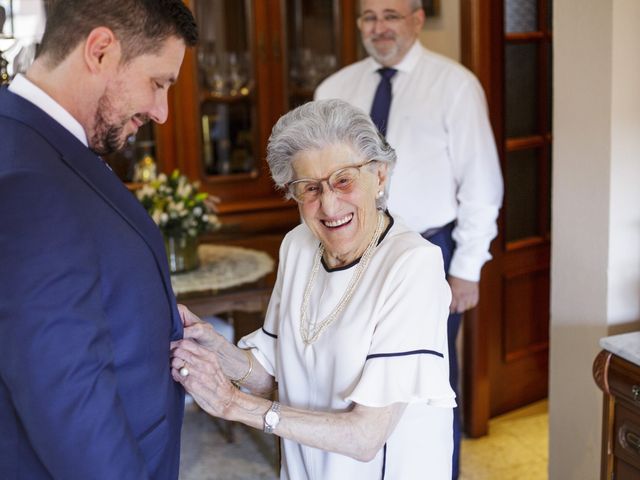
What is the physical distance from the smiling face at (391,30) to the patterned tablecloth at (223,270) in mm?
941

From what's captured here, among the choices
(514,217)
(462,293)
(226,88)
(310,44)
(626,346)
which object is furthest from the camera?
(310,44)

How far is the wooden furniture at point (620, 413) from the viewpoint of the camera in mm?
Result: 1962

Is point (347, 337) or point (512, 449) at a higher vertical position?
point (347, 337)

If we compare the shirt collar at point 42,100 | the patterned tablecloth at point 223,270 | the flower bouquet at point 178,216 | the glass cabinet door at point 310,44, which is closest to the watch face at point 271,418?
the shirt collar at point 42,100

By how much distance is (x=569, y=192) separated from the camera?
7.93 ft

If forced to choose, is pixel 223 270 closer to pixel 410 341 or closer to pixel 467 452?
pixel 467 452

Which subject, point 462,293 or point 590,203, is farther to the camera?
point 462,293

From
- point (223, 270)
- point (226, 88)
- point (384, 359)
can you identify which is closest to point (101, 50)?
point (384, 359)

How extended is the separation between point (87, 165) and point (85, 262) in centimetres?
20

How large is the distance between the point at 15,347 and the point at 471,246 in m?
2.00

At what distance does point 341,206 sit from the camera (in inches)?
65.9

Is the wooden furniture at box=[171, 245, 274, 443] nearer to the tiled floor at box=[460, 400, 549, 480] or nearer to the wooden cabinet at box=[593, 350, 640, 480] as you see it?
the tiled floor at box=[460, 400, 549, 480]

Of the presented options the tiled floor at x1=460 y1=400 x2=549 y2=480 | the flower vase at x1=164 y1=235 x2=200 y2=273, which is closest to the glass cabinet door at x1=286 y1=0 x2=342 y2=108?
the flower vase at x1=164 y1=235 x2=200 y2=273

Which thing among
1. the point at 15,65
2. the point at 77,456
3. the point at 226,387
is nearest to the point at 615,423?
the point at 226,387
